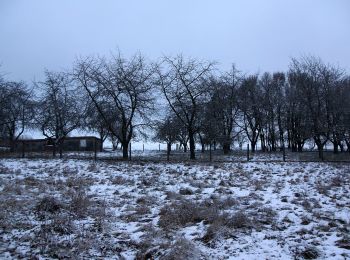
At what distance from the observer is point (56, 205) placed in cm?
859

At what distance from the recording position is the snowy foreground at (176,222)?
608cm

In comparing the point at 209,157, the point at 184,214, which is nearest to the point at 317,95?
the point at 209,157

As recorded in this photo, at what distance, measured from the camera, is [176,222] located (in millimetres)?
7527

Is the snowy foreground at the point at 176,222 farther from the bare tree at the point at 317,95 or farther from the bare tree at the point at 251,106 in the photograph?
the bare tree at the point at 251,106

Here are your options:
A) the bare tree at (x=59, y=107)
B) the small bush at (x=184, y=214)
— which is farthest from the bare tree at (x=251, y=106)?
the small bush at (x=184, y=214)

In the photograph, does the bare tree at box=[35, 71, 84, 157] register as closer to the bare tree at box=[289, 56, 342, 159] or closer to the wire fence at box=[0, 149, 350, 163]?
the wire fence at box=[0, 149, 350, 163]

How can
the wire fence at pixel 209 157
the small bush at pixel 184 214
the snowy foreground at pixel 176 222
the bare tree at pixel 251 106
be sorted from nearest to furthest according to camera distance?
the snowy foreground at pixel 176 222
the small bush at pixel 184 214
the wire fence at pixel 209 157
the bare tree at pixel 251 106

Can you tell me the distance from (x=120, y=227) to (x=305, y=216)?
3654 mm

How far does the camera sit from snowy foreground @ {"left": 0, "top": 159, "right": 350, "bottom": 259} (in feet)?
19.9

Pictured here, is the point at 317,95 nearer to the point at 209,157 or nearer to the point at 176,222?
the point at 209,157

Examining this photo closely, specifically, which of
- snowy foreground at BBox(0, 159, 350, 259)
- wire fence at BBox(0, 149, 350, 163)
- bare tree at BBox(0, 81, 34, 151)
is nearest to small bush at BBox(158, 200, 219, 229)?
snowy foreground at BBox(0, 159, 350, 259)

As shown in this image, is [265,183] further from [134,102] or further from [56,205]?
[134,102]

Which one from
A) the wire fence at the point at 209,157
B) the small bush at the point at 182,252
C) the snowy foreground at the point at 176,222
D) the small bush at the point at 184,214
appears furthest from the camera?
the wire fence at the point at 209,157

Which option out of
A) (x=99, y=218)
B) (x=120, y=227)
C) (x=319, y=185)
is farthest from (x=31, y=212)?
(x=319, y=185)
